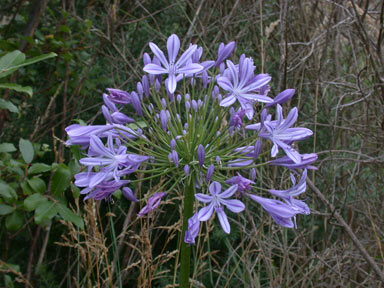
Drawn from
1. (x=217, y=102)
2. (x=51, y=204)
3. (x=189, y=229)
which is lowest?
(x=51, y=204)

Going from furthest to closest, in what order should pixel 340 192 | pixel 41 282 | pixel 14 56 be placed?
1. pixel 340 192
2. pixel 41 282
3. pixel 14 56

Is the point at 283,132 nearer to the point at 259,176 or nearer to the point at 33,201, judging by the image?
the point at 33,201

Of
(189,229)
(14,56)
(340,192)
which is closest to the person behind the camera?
(189,229)

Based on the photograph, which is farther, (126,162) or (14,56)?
(14,56)

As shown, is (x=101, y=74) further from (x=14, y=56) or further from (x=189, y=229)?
(x=189, y=229)

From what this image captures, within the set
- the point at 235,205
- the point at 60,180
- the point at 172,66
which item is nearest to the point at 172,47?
the point at 172,66

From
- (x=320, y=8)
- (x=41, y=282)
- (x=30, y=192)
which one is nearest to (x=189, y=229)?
(x=30, y=192)
